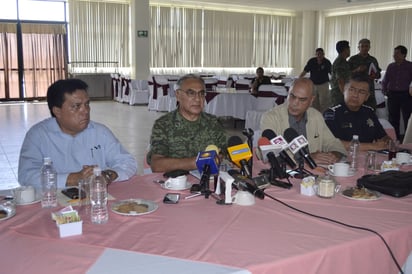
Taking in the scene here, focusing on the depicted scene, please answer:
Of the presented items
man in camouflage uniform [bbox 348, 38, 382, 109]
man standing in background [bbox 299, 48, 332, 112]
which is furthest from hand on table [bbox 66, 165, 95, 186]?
man standing in background [bbox 299, 48, 332, 112]

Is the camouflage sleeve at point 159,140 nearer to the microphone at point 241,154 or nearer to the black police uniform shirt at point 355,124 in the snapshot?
the microphone at point 241,154

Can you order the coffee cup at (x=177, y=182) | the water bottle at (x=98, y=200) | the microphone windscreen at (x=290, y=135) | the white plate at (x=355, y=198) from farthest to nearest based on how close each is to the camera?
the microphone windscreen at (x=290, y=135) < the coffee cup at (x=177, y=182) < the white plate at (x=355, y=198) < the water bottle at (x=98, y=200)

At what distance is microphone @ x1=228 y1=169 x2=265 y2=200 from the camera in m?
1.92

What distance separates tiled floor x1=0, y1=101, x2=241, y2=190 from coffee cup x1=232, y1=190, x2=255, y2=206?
3286mm

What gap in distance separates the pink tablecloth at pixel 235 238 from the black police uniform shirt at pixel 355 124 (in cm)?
167

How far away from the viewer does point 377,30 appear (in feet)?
50.2

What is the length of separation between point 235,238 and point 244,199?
1.19ft

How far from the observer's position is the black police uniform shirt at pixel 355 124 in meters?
3.46

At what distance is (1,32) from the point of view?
13.1 m

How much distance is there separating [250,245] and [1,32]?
13.7 m

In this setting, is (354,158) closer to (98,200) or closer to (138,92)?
(98,200)

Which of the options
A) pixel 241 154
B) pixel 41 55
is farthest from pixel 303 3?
pixel 241 154

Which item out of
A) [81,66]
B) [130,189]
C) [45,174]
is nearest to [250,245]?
[130,189]

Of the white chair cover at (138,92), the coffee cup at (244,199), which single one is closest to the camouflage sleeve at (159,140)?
the coffee cup at (244,199)
